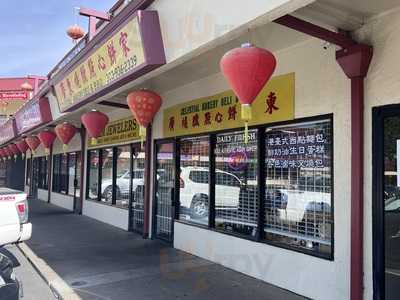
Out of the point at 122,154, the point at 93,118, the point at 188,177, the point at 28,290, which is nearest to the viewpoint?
the point at 28,290

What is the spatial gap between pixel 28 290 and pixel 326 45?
16.7 feet

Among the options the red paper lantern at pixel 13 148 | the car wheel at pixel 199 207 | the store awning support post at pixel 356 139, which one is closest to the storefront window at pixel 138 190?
the car wheel at pixel 199 207

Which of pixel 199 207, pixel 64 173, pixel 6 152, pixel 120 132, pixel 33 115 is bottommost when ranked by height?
pixel 199 207

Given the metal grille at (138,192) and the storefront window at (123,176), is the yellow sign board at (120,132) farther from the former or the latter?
the metal grille at (138,192)

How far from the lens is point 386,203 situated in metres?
4.63

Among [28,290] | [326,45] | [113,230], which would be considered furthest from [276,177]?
[113,230]

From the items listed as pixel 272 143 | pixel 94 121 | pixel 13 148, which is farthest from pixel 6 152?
pixel 272 143

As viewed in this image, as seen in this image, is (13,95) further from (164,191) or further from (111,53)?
(111,53)

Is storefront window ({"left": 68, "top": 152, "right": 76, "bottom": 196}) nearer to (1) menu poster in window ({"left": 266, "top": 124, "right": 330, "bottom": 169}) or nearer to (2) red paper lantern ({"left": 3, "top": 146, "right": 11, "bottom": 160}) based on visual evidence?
(2) red paper lantern ({"left": 3, "top": 146, "right": 11, "bottom": 160})

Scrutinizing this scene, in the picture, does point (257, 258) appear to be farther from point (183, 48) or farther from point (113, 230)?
point (113, 230)

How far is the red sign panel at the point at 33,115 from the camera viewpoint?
13398mm

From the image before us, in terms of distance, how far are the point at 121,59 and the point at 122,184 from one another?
5854mm

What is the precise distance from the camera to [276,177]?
252 inches

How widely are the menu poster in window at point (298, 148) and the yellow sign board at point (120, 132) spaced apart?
4876mm
